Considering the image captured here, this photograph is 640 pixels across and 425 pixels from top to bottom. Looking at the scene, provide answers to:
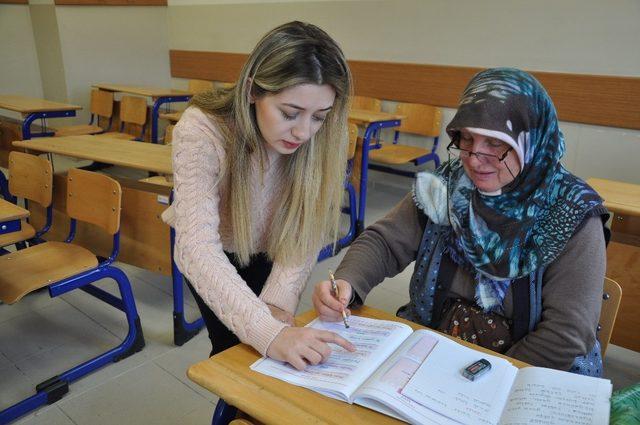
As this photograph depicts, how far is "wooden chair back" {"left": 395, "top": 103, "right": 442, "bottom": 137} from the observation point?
4074 millimetres

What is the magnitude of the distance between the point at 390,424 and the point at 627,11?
3.46 metres

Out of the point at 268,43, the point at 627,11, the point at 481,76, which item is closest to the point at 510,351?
the point at 481,76

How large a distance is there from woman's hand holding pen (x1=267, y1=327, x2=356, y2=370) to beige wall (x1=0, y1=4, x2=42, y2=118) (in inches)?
248

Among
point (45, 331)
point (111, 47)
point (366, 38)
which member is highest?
point (366, 38)

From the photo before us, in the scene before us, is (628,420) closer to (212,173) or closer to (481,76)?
(481,76)

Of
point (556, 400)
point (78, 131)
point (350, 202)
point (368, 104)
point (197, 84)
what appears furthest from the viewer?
point (197, 84)

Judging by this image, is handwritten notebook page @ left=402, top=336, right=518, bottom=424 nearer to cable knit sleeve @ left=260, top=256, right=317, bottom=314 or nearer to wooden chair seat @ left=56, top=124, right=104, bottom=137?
cable knit sleeve @ left=260, top=256, right=317, bottom=314

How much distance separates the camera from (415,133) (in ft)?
14.1

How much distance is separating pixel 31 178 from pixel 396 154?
2669 mm

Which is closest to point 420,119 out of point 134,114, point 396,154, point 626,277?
point 396,154

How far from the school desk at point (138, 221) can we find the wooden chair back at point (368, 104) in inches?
94.6

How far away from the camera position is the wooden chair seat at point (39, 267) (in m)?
1.72

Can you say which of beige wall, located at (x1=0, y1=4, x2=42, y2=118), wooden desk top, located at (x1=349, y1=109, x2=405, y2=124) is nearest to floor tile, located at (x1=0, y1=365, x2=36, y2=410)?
wooden desk top, located at (x1=349, y1=109, x2=405, y2=124)

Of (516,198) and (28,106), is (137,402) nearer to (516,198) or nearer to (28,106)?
(516,198)
